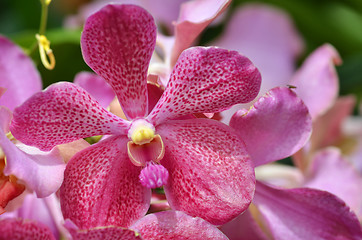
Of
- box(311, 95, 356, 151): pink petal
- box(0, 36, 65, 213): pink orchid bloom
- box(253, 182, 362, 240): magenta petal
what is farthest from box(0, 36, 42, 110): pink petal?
box(311, 95, 356, 151): pink petal

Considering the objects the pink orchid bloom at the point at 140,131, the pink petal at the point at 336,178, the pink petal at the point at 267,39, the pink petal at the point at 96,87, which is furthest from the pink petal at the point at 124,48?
the pink petal at the point at 267,39

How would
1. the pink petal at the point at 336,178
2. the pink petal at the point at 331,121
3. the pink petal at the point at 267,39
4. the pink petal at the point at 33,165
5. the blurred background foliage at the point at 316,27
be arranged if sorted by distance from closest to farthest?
the pink petal at the point at 33,165
the pink petal at the point at 336,178
the pink petal at the point at 331,121
the blurred background foliage at the point at 316,27
the pink petal at the point at 267,39

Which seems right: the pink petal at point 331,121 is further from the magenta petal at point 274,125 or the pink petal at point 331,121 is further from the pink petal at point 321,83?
the magenta petal at point 274,125

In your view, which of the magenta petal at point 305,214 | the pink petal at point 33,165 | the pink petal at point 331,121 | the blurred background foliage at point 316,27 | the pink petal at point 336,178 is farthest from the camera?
the blurred background foliage at point 316,27

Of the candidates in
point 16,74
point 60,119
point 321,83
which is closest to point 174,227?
point 60,119

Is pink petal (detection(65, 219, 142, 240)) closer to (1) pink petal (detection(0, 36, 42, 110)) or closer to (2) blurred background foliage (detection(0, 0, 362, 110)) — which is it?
(1) pink petal (detection(0, 36, 42, 110))

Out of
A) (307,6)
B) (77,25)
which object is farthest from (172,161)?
(307,6)
